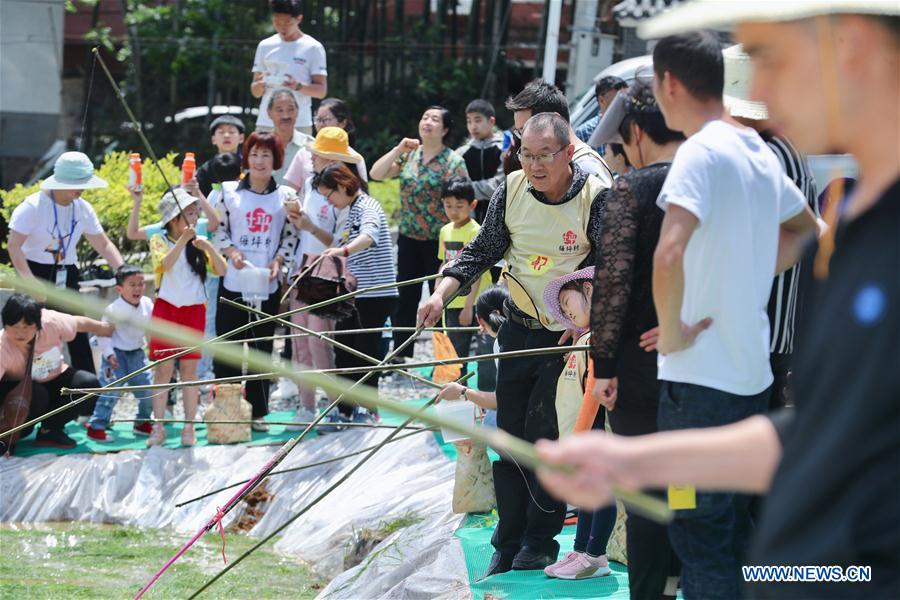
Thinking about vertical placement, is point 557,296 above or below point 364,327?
above

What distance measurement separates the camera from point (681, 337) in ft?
10.9

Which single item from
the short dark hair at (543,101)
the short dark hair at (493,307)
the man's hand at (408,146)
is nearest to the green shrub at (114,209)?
the man's hand at (408,146)

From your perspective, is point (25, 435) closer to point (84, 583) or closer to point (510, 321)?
point (84, 583)

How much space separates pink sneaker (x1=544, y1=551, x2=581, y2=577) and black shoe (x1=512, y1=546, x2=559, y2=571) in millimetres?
110

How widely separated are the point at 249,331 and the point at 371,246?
1011mm

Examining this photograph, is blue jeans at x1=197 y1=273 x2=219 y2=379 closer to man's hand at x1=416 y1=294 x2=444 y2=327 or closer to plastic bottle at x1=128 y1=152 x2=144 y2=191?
plastic bottle at x1=128 y1=152 x2=144 y2=191

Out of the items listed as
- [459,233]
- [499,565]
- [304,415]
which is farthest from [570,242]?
[304,415]

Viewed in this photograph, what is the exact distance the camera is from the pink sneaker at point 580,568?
4723 mm

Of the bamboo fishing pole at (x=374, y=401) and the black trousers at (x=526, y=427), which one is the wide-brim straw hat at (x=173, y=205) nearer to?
the black trousers at (x=526, y=427)

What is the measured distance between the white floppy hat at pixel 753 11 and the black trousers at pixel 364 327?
5603mm

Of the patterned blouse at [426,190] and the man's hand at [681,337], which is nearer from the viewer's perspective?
the man's hand at [681,337]

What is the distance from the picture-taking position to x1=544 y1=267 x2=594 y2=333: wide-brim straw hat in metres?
4.70

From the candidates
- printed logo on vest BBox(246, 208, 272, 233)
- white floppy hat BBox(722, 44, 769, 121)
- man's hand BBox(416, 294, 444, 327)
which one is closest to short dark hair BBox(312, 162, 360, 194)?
printed logo on vest BBox(246, 208, 272, 233)

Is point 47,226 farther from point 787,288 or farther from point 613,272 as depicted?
point 787,288
